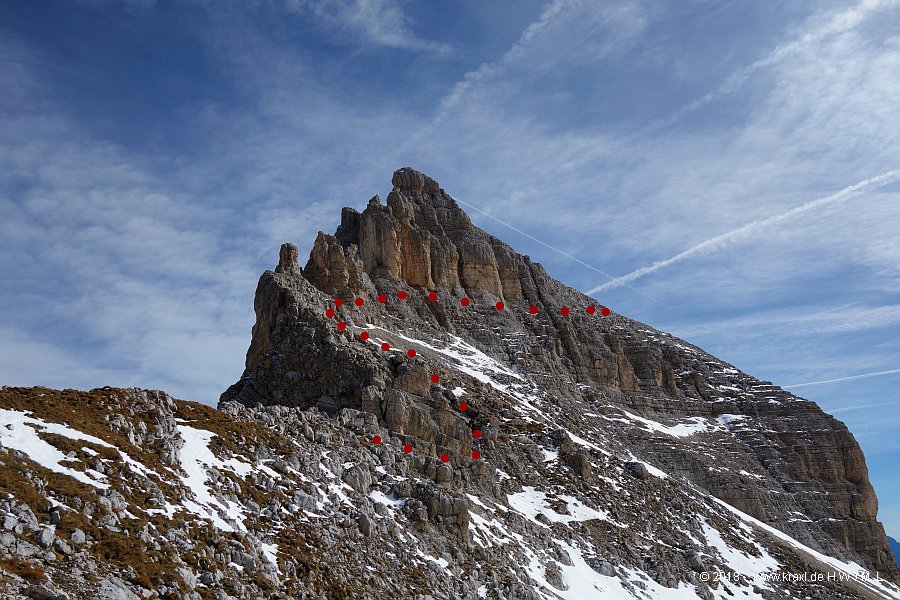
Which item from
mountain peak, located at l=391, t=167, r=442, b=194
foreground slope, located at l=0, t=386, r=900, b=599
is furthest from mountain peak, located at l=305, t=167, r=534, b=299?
foreground slope, located at l=0, t=386, r=900, b=599

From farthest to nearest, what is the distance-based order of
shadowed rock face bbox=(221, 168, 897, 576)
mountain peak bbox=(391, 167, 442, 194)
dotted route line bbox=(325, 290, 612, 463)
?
1. mountain peak bbox=(391, 167, 442, 194)
2. shadowed rock face bbox=(221, 168, 897, 576)
3. dotted route line bbox=(325, 290, 612, 463)

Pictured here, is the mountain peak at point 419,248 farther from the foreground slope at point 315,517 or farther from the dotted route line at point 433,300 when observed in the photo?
the foreground slope at point 315,517

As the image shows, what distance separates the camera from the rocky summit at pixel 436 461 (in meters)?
33.1

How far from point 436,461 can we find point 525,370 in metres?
53.4

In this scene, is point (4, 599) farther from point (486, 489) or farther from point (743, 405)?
point (743, 405)

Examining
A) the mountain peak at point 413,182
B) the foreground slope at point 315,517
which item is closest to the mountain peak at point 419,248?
the mountain peak at point 413,182

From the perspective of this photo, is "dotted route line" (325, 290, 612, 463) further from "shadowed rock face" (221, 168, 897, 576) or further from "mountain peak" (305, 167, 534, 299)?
"mountain peak" (305, 167, 534, 299)

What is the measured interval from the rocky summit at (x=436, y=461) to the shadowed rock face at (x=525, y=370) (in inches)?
16.1

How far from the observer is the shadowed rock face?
257 ft

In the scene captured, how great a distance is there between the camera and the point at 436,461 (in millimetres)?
62312

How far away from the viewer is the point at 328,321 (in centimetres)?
8356

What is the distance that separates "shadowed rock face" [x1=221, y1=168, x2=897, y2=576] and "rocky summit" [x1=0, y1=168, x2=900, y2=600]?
1.34 ft

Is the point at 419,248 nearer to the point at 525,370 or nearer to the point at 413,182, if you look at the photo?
the point at 413,182

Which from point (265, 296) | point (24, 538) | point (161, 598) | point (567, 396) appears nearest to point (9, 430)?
point (24, 538)
